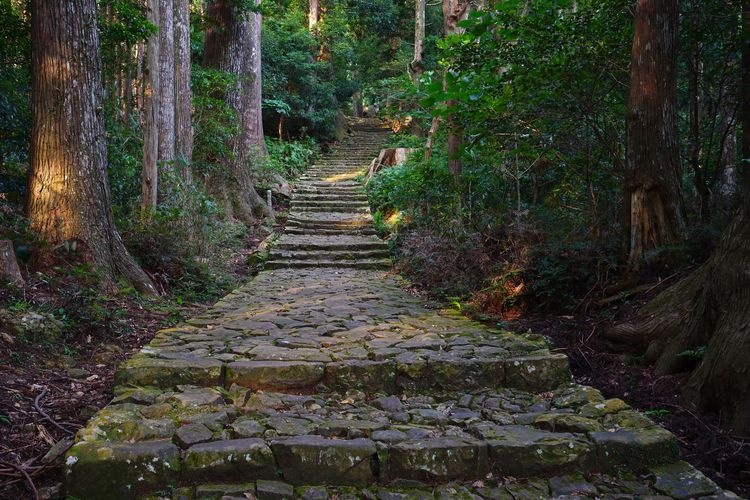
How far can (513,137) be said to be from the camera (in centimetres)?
682

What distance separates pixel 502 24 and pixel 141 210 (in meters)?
5.33

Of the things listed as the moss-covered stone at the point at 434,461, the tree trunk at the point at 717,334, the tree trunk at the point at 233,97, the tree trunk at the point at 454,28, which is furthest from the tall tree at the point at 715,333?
the tree trunk at the point at 233,97

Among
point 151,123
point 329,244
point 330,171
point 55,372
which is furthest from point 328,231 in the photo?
point 55,372

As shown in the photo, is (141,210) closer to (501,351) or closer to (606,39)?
(501,351)

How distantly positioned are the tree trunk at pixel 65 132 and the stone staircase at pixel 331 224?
4.59 m

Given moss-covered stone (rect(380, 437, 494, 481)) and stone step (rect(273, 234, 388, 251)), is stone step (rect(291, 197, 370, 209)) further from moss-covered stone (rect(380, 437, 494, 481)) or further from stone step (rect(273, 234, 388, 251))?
moss-covered stone (rect(380, 437, 494, 481))

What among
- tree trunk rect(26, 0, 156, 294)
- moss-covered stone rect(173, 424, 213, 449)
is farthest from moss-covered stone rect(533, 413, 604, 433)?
tree trunk rect(26, 0, 156, 294)

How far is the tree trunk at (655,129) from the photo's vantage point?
514cm

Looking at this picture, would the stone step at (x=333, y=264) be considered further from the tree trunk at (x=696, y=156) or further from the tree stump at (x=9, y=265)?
the tree trunk at (x=696, y=156)

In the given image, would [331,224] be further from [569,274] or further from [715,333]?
[715,333]

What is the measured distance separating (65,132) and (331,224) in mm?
7795

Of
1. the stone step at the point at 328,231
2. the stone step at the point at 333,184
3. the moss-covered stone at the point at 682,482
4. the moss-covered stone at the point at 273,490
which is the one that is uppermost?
the stone step at the point at 333,184

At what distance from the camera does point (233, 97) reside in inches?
541

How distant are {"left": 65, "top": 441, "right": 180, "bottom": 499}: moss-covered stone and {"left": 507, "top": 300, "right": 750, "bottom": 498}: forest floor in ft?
9.44
